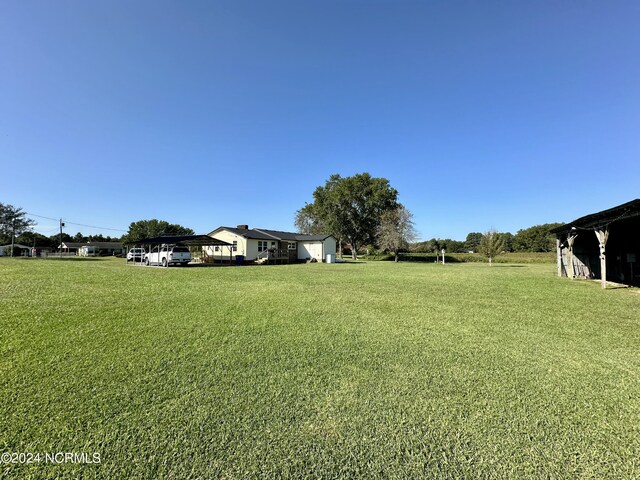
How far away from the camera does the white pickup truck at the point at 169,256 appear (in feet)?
72.9

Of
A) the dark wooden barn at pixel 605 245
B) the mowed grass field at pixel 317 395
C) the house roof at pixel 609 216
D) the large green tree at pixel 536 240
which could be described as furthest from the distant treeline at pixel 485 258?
the mowed grass field at pixel 317 395

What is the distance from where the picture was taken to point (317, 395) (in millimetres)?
3137

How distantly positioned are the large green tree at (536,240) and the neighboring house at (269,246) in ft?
146

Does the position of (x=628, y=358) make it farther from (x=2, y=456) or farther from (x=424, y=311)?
(x=2, y=456)

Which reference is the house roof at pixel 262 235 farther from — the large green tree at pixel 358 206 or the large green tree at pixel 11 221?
the large green tree at pixel 11 221

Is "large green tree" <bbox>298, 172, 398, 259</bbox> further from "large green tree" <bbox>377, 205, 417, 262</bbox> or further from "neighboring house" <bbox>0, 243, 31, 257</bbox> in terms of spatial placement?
"neighboring house" <bbox>0, 243, 31, 257</bbox>

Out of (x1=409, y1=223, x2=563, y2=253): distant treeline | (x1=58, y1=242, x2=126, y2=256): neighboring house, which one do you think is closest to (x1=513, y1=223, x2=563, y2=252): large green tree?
(x1=409, y1=223, x2=563, y2=253): distant treeline

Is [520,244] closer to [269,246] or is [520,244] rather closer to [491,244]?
[491,244]

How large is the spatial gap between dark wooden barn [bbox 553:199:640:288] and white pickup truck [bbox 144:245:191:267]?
2401 cm

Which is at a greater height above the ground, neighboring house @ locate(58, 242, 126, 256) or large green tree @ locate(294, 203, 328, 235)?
large green tree @ locate(294, 203, 328, 235)

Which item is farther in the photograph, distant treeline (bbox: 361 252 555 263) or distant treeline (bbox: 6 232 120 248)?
distant treeline (bbox: 6 232 120 248)

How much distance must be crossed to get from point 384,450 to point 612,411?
7.76 ft

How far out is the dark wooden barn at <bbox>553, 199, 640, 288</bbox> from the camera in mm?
11367

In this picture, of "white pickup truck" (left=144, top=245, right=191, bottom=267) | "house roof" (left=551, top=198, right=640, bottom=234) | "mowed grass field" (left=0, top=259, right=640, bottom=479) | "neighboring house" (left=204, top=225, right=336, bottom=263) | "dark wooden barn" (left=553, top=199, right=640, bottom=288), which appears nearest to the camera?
"mowed grass field" (left=0, top=259, right=640, bottom=479)
